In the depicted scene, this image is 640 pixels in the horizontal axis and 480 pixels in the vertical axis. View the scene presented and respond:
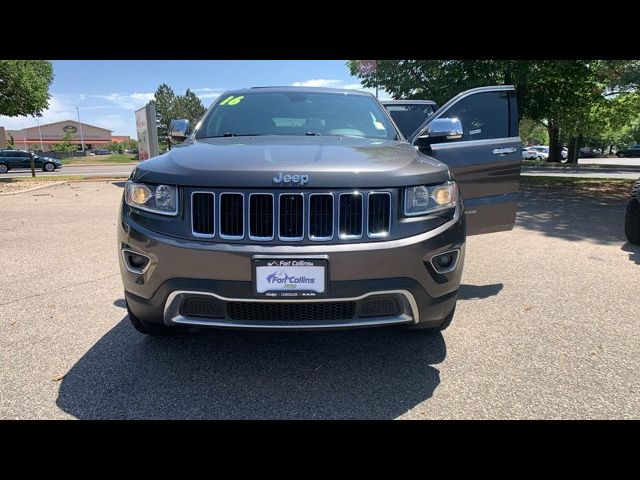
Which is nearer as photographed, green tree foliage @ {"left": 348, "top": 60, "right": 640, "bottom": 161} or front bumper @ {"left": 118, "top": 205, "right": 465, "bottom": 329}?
front bumper @ {"left": 118, "top": 205, "right": 465, "bottom": 329}

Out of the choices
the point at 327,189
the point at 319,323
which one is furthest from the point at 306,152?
the point at 319,323

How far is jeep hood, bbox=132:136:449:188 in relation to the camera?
2.35 meters

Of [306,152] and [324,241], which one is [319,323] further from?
[306,152]

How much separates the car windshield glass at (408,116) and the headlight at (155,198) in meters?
4.16

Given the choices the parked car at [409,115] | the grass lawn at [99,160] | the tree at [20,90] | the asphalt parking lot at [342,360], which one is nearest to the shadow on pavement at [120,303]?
the asphalt parking lot at [342,360]

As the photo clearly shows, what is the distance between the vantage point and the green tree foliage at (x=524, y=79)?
12.9 metres

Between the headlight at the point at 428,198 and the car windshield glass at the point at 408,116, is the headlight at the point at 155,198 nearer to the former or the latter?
the headlight at the point at 428,198

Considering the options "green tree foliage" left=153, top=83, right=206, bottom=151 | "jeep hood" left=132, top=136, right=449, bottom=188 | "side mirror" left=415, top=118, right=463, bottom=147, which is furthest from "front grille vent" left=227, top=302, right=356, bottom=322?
"green tree foliage" left=153, top=83, right=206, bottom=151

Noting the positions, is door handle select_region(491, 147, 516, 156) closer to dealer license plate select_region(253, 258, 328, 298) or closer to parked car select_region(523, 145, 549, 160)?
dealer license plate select_region(253, 258, 328, 298)

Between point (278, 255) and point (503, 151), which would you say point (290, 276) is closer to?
point (278, 255)

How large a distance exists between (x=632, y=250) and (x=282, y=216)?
5.48 meters

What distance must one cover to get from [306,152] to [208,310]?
3.41ft

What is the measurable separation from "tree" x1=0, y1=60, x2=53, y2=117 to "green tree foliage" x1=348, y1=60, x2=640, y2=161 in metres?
13.0
